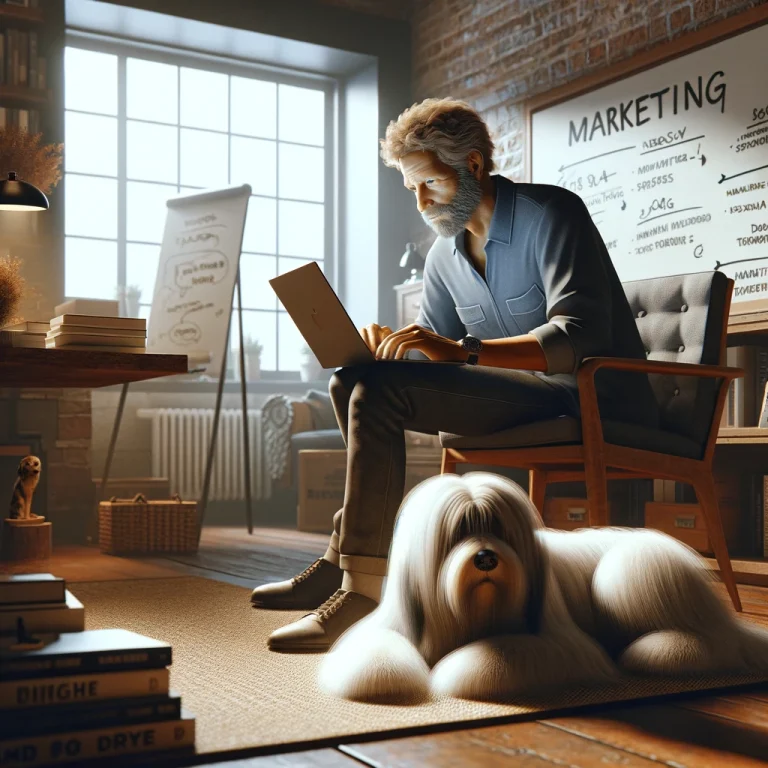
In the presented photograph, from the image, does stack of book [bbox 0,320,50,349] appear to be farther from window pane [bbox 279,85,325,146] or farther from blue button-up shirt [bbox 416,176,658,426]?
window pane [bbox 279,85,325,146]

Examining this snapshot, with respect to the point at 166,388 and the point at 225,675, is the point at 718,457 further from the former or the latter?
the point at 166,388

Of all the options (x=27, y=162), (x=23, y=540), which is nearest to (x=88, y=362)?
(x=23, y=540)

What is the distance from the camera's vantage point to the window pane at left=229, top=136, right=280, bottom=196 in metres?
6.19

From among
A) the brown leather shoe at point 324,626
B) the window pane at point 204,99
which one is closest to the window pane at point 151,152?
the window pane at point 204,99

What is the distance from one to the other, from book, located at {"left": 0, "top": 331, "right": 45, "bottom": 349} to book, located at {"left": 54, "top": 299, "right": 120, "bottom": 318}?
1.15 feet

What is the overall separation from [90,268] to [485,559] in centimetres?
473

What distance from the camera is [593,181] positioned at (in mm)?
4578

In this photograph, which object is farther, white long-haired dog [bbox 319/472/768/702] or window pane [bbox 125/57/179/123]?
window pane [bbox 125/57/179/123]

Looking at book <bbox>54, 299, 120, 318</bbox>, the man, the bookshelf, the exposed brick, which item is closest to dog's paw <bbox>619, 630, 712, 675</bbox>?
the man

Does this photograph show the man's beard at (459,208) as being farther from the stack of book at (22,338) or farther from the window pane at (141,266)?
the window pane at (141,266)

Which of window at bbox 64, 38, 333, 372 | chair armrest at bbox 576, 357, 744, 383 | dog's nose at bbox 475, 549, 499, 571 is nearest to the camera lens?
dog's nose at bbox 475, 549, 499, 571

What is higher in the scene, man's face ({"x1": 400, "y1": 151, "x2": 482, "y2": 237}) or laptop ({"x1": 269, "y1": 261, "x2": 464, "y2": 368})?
man's face ({"x1": 400, "y1": 151, "x2": 482, "y2": 237})

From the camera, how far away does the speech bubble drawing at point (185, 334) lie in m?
4.69

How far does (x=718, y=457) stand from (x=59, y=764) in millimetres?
2702
